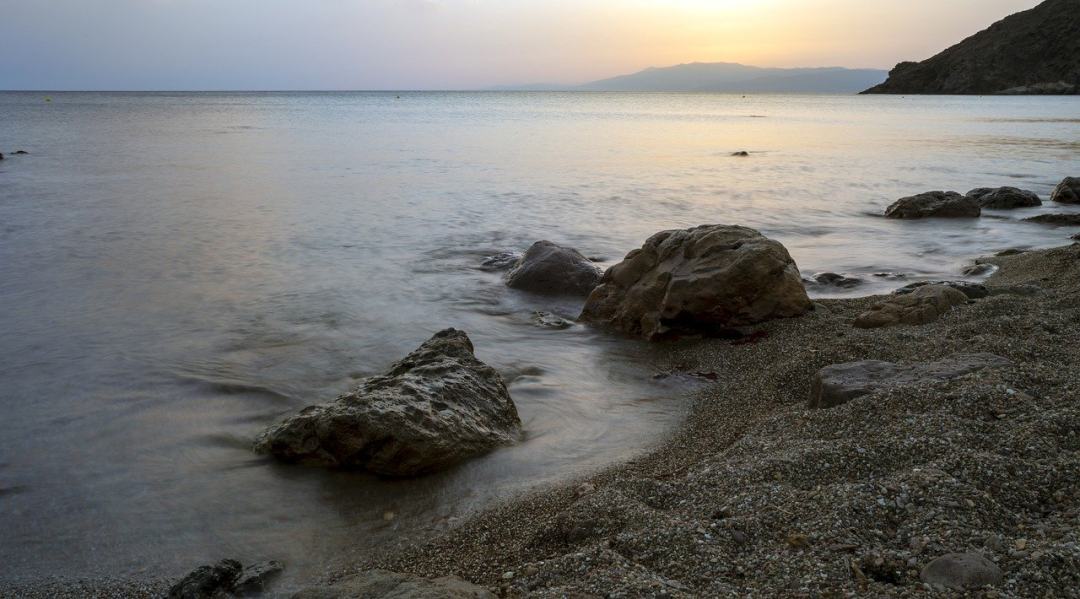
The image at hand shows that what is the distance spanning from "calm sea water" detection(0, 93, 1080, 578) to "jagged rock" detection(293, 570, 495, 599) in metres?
0.60

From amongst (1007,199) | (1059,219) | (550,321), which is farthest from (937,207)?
(550,321)

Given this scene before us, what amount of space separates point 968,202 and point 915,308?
8732 millimetres

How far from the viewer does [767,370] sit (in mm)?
5652

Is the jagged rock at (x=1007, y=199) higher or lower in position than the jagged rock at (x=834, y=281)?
higher

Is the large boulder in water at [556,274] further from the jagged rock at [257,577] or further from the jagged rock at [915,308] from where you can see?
the jagged rock at [257,577]

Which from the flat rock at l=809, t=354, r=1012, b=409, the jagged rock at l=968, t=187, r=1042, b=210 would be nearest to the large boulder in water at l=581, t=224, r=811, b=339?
the flat rock at l=809, t=354, r=1012, b=409

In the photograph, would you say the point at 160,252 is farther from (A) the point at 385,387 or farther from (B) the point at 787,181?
(B) the point at 787,181

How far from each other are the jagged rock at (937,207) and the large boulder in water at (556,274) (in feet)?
25.0

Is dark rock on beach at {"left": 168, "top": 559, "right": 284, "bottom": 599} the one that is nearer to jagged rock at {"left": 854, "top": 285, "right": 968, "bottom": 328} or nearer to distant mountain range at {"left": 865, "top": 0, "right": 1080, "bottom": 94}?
jagged rock at {"left": 854, "top": 285, "right": 968, "bottom": 328}

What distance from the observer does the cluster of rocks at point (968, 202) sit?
1343cm

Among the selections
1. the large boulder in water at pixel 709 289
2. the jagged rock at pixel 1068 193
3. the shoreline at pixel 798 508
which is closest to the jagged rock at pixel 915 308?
the large boulder in water at pixel 709 289

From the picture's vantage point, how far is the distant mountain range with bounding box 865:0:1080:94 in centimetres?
9425

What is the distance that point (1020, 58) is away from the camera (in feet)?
330

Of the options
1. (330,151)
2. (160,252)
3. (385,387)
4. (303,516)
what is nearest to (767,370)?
(385,387)
